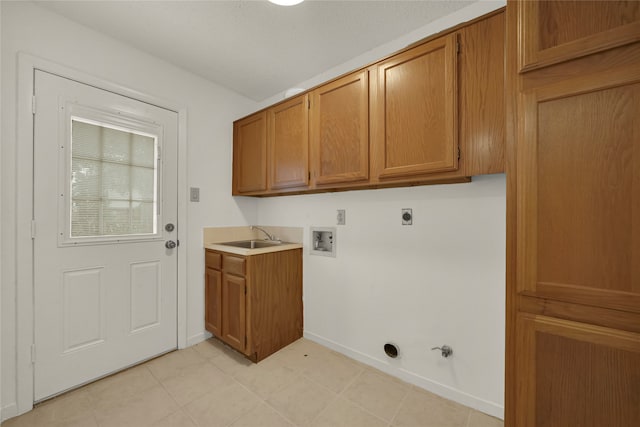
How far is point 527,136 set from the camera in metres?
0.87

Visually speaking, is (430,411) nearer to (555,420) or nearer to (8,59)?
(555,420)

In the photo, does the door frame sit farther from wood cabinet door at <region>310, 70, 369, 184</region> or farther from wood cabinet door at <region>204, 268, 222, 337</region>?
wood cabinet door at <region>310, 70, 369, 184</region>

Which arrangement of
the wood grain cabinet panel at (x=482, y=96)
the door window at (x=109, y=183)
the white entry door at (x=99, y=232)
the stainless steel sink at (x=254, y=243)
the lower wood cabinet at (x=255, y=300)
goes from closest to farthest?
the wood grain cabinet panel at (x=482, y=96)
the white entry door at (x=99, y=232)
the door window at (x=109, y=183)
the lower wood cabinet at (x=255, y=300)
the stainless steel sink at (x=254, y=243)

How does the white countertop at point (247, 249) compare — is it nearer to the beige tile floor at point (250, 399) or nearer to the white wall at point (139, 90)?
the white wall at point (139, 90)

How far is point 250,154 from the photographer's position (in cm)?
243

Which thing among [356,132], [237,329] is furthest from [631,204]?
[237,329]

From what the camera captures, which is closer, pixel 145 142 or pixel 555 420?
pixel 555 420

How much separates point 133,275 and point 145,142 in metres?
1.05

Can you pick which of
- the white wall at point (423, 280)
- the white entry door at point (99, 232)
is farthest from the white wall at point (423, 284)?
the white entry door at point (99, 232)

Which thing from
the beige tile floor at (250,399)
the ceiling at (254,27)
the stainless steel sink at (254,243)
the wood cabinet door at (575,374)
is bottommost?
the beige tile floor at (250,399)

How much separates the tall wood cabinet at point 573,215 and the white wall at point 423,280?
61 cm

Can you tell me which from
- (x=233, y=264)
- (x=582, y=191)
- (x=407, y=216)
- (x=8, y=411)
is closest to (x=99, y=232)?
(x=233, y=264)

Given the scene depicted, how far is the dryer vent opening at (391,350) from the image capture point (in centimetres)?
181

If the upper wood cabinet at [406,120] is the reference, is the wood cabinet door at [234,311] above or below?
below
